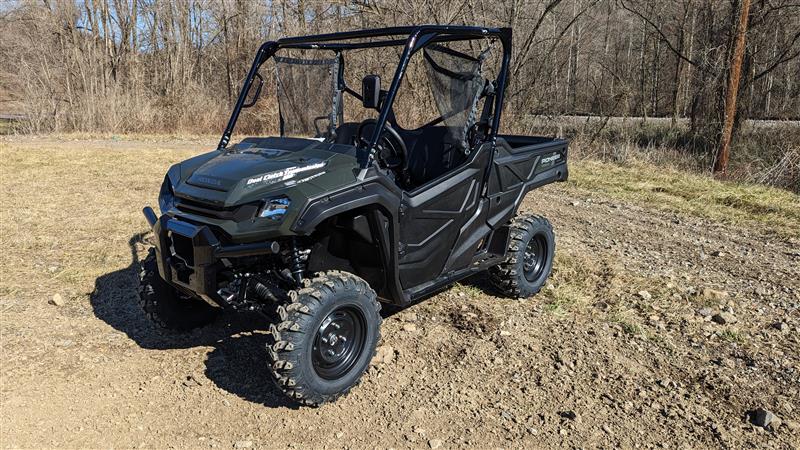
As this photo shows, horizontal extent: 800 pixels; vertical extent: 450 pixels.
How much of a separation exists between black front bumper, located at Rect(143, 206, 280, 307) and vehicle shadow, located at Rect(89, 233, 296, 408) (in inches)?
22.0

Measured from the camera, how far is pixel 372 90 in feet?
11.9

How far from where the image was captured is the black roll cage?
360 centimetres

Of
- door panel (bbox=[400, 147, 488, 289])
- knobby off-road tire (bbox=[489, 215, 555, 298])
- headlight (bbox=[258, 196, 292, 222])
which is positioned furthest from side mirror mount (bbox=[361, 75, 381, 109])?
knobby off-road tire (bbox=[489, 215, 555, 298])

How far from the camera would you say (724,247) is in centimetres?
644

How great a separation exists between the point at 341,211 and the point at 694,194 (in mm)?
7299

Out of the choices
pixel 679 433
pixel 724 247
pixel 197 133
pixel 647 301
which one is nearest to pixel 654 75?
pixel 197 133

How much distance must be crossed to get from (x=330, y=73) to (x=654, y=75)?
22823 millimetres

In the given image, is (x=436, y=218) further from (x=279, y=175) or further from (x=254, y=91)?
(x=254, y=91)

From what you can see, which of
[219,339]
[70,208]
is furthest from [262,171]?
[70,208]

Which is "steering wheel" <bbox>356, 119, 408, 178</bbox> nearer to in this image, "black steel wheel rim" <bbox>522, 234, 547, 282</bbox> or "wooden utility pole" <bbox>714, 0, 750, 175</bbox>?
"black steel wheel rim" <bbox>522, 234, 547, 282</bbox>

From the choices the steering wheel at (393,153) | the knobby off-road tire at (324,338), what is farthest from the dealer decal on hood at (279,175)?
the steering wheel at (393,153)

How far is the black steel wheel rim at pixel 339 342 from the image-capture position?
11.0 feet

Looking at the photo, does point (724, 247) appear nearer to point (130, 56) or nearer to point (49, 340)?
point (49, 340)

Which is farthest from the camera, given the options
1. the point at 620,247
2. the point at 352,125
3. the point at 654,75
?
the point at 654,75
